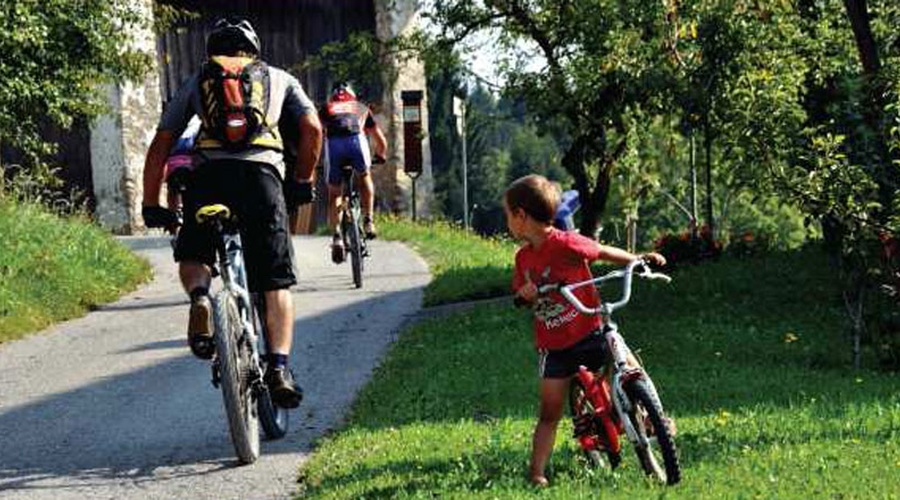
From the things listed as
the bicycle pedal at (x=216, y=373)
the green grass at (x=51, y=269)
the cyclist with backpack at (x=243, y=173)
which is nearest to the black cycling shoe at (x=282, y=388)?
the cyclist with backpack at (x=243, y=173)

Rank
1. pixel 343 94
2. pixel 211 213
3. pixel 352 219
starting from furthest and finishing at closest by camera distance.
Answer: pixel 352 219
pixel 343 94
pixel 211 213

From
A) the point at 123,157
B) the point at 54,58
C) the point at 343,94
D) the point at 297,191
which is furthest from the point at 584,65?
the point at 123,157

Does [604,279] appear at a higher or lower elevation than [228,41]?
lower

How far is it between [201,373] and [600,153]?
7776 millimetres

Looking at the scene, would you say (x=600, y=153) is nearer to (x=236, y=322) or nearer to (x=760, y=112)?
(x=760, y=112)

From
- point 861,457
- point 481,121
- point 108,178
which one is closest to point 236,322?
point 861,457

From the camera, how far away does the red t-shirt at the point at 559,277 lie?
6.00 meters

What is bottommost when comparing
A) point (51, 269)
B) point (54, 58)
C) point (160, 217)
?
point (51, 269)

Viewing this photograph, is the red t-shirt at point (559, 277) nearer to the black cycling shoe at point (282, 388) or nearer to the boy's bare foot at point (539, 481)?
the boy's bare foot at point (539, 481)

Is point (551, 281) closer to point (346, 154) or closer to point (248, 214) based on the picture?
point (248, 214)

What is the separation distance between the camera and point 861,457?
652 cm

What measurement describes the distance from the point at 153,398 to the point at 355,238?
17.8 feet

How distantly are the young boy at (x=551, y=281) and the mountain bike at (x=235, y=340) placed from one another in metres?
1.32

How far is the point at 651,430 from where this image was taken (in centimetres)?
593
